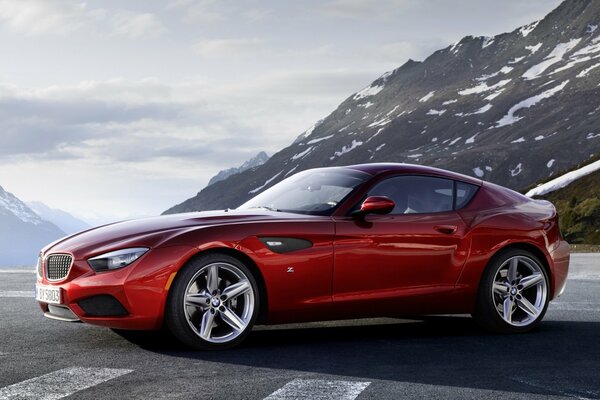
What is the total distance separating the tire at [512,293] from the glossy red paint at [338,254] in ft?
0.32

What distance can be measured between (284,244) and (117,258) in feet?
4.16

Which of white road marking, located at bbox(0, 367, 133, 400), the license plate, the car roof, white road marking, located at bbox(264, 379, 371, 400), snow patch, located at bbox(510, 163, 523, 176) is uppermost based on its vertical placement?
snow patch, located at bbox(510, 163, 523, 176)

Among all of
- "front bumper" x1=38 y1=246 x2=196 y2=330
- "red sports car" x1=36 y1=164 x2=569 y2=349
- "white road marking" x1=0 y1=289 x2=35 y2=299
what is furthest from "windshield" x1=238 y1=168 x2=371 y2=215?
"white road marking" x1=0 y1=289 x2=35 y2=299

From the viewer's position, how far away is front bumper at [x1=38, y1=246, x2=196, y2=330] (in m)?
6.62

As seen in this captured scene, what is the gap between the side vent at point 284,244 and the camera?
7.02 meters

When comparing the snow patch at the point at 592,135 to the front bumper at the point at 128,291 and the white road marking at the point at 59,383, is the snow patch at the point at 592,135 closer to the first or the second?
the front bumper at the point at 128,291

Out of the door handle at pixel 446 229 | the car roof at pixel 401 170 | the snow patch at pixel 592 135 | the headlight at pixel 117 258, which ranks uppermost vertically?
the snow patch at pixel 592 135

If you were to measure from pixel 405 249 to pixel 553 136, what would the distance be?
192425 millimetres

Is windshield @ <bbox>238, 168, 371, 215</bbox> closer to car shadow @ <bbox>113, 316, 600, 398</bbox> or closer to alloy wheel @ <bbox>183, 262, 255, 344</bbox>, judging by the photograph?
alloy wheel @ <bbox>183, 262, 255, 344</bbox>

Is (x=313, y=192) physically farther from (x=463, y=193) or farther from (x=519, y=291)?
(x=519, y=291)

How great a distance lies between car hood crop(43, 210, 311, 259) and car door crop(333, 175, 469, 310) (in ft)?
1.65

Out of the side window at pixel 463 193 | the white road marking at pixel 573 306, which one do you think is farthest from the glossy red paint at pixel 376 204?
the white road marking at pixel 573 306

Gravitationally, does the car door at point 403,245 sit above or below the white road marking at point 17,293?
above

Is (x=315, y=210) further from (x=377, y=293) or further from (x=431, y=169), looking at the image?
(x=431, y=169)
